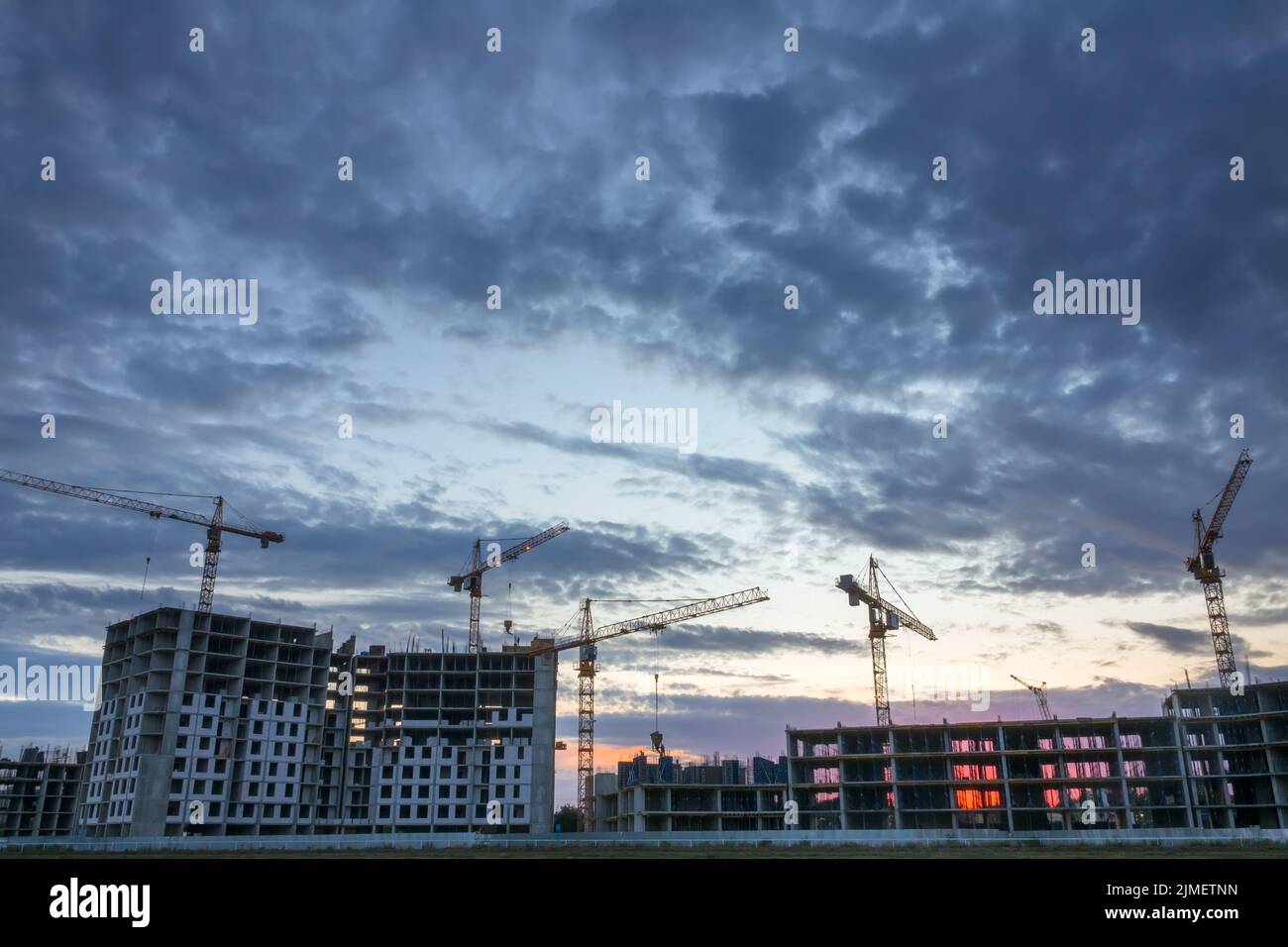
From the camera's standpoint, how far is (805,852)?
2864 inches

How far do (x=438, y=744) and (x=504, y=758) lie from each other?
10.6m

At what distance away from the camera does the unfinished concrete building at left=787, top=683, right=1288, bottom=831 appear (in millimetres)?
115250

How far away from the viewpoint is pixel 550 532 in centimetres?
19688

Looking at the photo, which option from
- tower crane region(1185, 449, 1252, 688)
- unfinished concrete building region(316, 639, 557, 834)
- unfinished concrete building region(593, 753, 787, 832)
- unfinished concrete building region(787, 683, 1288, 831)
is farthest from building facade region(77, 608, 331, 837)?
tower crane region(1185, 449, 1252, 688)

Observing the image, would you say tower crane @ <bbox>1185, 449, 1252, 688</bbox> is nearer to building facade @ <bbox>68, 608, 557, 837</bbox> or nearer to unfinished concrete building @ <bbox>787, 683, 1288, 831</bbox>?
unfinished concrete building @ <bbox>787, 683, 1288, 831</bbox>

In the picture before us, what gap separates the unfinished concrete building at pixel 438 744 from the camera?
147 metres

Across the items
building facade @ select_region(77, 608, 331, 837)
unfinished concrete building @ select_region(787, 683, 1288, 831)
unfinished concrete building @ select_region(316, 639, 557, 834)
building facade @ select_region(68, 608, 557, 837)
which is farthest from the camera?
unfinished concrete building @ select_region(316, 639, 557, 834)

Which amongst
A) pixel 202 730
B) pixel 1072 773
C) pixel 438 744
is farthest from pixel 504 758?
pixel 1072 773

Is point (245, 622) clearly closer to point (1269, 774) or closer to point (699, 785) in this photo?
point (699, 785)

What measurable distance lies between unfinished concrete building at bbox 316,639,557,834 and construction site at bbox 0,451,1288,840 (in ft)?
1.03

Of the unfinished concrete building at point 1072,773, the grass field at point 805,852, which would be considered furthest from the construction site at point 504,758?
the grass field at point 805,852

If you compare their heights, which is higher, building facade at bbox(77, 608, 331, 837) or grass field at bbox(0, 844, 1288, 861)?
building facade at bbox(77, 608, 331, 837)
